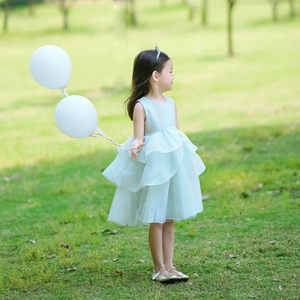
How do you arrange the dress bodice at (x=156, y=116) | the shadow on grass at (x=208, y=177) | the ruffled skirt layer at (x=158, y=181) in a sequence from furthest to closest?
the shadow on grass at (x=208, y=177)
the dress bodice at (x=156, y=116)
the ruffled skirt layer at (x=158, y=181)

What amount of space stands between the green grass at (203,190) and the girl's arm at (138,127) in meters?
0.51

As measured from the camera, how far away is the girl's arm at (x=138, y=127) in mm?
3279

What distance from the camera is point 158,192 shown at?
128 inches

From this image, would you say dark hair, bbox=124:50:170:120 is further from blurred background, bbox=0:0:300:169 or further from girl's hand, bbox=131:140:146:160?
blurred background, bbox=0:0:300:169

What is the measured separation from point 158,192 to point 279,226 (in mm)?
1669

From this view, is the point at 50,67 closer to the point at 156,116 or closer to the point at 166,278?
the point at 156,116

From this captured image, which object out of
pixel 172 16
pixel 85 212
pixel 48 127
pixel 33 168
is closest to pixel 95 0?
pixel 172 16

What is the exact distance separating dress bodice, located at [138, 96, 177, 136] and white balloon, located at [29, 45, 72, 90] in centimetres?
57

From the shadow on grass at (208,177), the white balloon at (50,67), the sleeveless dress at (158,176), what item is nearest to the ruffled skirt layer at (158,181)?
the sleeveless dress at (158,176)

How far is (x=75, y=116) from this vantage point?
3262 mm

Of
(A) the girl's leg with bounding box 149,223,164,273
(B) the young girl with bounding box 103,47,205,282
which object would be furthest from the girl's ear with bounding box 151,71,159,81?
(A) the girl's leg with bounding box 149,223,164,273

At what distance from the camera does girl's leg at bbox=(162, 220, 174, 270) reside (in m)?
3.41

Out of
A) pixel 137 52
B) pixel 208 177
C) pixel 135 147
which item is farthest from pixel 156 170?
pixel 137 52

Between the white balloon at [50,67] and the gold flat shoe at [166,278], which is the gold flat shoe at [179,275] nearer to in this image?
the gold flat shoe at [166,278]
